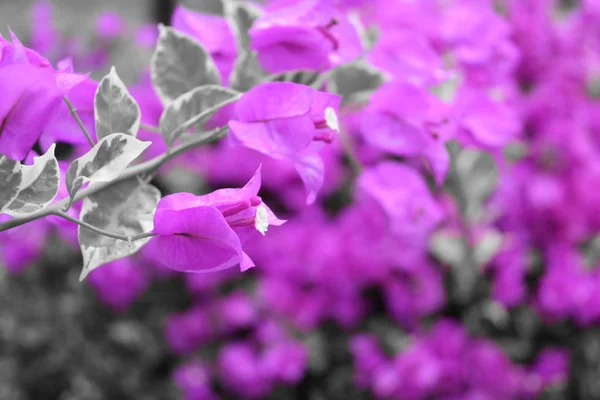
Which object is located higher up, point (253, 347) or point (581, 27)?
point (581, 27)

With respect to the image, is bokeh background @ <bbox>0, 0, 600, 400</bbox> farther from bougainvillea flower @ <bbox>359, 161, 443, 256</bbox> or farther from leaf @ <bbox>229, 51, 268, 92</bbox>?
leaf @ <bbox>229, 51, 268, 92</bbox>

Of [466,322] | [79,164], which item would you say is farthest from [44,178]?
[466,322]

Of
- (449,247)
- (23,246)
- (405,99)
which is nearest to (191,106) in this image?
(405,99)

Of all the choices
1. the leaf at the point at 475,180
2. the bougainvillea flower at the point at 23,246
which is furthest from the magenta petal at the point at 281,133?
the bougainvillea flower at the point at 23,246

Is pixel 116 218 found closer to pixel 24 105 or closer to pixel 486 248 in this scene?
pixel 24 105

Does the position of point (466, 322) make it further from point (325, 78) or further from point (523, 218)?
point (325, 78)

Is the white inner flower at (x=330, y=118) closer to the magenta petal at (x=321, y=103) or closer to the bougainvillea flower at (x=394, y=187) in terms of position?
the magenta petal at (x=321, y=103)

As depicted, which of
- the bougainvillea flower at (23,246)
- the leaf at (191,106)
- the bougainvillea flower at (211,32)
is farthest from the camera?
the bougainvillea flower at (23,246)
